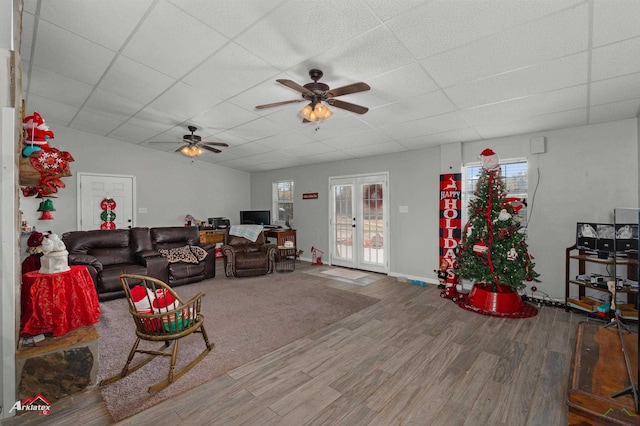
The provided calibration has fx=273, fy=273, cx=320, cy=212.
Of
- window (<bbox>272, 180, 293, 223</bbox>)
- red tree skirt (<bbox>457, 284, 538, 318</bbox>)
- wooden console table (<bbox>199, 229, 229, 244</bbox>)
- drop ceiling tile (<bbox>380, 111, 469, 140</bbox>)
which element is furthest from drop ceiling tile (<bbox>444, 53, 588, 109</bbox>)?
wooden console table (<bbox>199, 229, 229, 244</bbox>)

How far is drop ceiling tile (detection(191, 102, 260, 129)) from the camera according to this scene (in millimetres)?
3815

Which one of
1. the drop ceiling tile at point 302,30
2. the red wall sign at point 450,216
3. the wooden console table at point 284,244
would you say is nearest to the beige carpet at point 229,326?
the wooden console table at point 284,244

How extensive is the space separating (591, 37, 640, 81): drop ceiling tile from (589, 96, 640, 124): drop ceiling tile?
0.81 metres

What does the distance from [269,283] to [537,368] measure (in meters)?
3.80

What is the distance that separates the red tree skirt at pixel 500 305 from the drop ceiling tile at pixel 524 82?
2.41 meters

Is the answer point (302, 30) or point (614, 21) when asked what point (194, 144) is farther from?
point (614, 21)

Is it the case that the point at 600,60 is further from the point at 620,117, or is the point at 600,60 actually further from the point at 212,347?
the point at 212,347

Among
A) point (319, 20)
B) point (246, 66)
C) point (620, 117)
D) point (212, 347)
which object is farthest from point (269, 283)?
point (620, 117)

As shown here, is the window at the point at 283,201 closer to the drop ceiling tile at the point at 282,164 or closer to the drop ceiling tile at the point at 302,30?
the drop ceiling tile at the point at 282,164

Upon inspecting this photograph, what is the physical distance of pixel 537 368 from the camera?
2.34 metres

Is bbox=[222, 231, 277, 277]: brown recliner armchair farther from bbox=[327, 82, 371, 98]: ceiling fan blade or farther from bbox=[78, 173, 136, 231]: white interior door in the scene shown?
bbox=[327, 82, 371, 98]: ceiling fan blade

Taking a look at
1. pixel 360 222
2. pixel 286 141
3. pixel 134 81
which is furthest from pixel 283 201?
pixel 134 81

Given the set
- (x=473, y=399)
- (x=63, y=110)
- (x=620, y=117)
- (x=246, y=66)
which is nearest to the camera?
(x=473, y=399)

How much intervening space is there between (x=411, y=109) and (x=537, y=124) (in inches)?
70.3
